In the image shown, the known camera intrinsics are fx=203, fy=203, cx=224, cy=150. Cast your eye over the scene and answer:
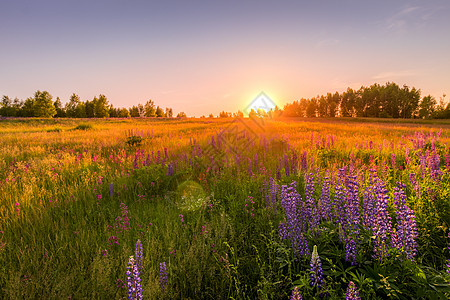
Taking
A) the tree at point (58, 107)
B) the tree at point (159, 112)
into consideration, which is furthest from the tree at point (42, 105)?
the tree at point (159, 112)

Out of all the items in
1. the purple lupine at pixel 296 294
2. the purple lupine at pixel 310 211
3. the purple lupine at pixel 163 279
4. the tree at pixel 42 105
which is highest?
the tree at pixel 42 105

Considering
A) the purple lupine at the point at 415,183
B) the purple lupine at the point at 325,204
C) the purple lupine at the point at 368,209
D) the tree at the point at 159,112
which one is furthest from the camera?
the tree at the point at 159,112

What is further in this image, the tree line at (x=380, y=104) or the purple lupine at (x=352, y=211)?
the tree line at (x=380, y=104)

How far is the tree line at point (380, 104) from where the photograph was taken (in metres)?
64.0

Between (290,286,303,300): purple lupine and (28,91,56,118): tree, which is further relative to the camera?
(28,91,56,118): tree

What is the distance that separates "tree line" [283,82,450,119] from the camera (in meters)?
64.0

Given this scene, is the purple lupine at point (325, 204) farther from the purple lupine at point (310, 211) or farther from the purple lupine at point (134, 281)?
the purple lupine at point (134, 281)

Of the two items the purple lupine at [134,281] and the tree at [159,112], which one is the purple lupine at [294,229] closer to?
the purple lupine at [134,281]

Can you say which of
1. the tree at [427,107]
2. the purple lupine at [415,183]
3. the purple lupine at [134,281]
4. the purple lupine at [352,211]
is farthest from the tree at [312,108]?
the purple lupine at [134,281]

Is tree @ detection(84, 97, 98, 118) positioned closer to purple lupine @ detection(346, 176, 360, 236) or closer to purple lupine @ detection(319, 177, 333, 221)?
purple lupine @ detection(319, 177, 333, 221)

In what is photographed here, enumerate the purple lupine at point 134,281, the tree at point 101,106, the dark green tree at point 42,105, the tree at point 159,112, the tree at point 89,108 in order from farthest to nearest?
the tree at point 159,112 < the tree at point 89,108 < the tree at point 101,106 < the dark green tree at point 42,105 < the purple lupine at point 134,281

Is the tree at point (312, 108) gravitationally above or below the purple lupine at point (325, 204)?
above

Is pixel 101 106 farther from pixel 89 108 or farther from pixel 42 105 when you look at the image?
pixel 42 105

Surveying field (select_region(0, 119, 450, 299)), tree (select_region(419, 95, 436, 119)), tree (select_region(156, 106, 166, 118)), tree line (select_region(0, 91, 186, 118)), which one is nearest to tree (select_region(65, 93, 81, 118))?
tree line (select_region(0, 91, 186, 118))
